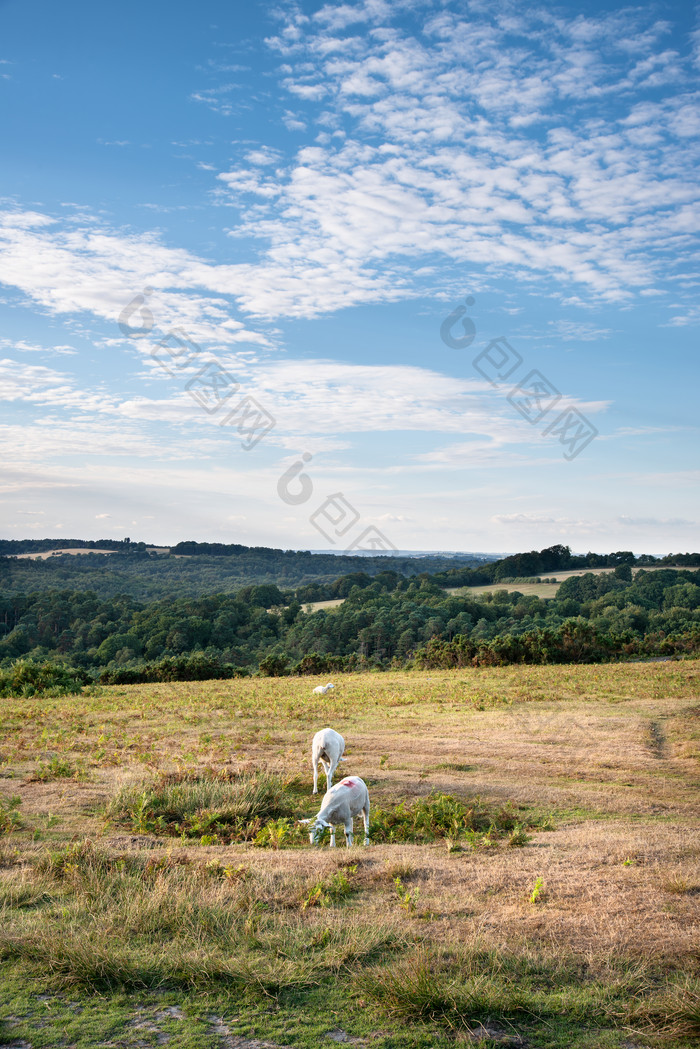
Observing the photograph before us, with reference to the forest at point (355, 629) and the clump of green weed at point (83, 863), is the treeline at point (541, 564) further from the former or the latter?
the clump of green weed at point (83, 863)

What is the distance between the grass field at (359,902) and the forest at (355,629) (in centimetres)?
2202

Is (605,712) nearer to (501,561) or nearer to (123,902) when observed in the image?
(123,902)

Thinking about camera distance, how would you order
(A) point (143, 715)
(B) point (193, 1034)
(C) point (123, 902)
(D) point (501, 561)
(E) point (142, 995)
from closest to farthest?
1. (B) point (193, 1034)
2. (E) point (142, 995)
3. (C) point (123, 902)
4. (A) point (143, 715)
5. (D) point (501, 561)

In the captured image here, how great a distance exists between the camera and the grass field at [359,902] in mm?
4879

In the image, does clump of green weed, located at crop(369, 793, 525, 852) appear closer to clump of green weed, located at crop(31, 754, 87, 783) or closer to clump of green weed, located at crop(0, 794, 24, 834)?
clump of green weed, located at crop(0, 794, 24, 834)

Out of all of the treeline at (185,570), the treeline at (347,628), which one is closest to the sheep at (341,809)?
the treeline at (347,628)

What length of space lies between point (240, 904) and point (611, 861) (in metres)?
4.08

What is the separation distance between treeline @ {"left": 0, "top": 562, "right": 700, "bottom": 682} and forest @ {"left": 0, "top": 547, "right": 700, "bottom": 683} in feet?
0.36

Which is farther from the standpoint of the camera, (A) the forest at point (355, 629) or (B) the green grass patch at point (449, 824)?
(A) the forest at point (355, 629)

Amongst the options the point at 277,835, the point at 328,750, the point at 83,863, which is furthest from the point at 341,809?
the point at 83,863

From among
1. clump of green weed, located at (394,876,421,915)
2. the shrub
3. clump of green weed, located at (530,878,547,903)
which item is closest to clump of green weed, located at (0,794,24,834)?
clump of green weed, located at (394,876,421,915)

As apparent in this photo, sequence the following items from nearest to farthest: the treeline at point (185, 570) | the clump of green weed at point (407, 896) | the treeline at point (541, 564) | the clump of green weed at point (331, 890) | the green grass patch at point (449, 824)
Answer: the clump of green weed at point (407, 896) → the clump of green weed at point (331, 890) → the green grass patch at point (449, 824) → the treeline at point (541, 564) → the treeline at point (185, 570)

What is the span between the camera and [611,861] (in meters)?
7.64

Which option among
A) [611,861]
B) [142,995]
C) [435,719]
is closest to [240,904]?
[142,995]
